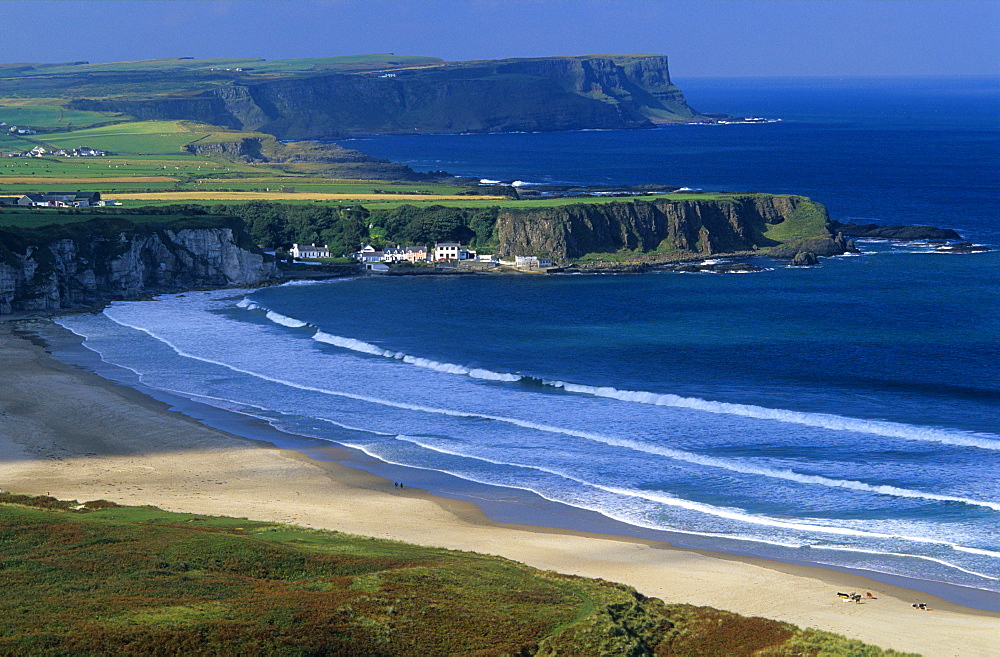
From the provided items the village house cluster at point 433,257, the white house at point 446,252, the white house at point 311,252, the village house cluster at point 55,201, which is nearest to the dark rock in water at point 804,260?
the village house cluster at point 433,257

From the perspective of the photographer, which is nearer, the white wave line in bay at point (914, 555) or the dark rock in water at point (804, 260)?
the white wave line in bay at point (914, 555)

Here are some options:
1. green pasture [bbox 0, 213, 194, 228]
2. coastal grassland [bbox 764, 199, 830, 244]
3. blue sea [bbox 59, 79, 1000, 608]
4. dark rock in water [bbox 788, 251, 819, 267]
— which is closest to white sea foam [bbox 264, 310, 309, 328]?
blue sea [bbox 59, 79, 1000, 608]

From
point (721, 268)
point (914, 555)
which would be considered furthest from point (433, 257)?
point (914, 555)

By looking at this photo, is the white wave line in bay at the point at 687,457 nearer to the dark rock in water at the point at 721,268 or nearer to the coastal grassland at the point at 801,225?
the dark rock in water at the point at 721,268

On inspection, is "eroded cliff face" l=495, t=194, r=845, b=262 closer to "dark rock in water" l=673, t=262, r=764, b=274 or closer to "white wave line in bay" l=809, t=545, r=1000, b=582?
"dark rock in water" l=673, t=262, r=764, b=274

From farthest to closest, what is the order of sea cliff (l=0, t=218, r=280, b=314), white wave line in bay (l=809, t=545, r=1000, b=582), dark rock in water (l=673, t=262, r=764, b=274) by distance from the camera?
dark rock in water (l=673, t=262, r=764, b=274) → sea cliff (l=0, t=218, r=280, b=314) → white wave line in bay (l=809, t=545, r=1000, b=582)

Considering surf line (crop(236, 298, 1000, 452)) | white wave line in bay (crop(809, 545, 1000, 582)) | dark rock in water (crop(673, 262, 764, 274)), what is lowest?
white wave line in bay (crop(809, 545, 1000, 582))
